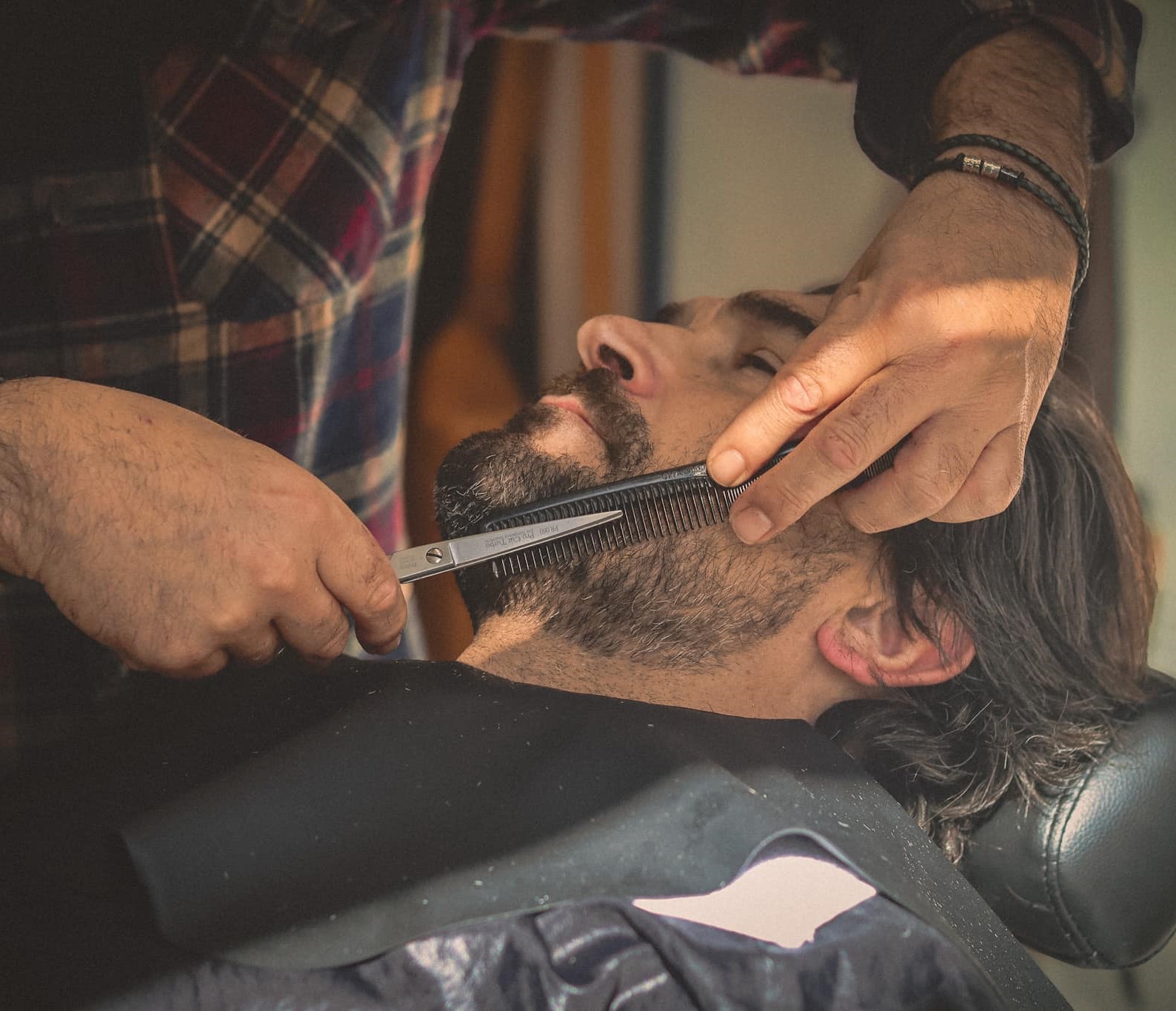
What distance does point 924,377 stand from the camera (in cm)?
104

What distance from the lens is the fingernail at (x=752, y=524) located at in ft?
3.65

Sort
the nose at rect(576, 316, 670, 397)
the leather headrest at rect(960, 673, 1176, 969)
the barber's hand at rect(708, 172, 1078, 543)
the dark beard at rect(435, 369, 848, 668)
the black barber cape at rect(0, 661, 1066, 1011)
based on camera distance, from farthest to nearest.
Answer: the nose at rect(576, 316, 670, 397) < the dark beard at rect(435, 369, 848, 668) < the leather headrest at rect(960, 673, 1176, 969) < the barber's hand at rect(708, 172, 1078, 543) < the black barber cape at rect(0, 661, 1066, 1011)

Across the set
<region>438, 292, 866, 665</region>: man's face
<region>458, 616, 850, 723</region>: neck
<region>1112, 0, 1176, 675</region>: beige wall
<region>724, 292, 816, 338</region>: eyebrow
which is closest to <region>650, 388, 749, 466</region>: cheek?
<region>438, 292, 866, 665</region>: man's face

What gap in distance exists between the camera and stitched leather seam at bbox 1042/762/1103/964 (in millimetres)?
1165

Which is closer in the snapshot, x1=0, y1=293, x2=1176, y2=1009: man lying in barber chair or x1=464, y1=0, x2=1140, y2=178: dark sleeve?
x1=0, y1=293, x2=1176, y2=1009: man lying in barber chair

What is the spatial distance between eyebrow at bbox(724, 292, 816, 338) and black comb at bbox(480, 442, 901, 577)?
0.26 metres

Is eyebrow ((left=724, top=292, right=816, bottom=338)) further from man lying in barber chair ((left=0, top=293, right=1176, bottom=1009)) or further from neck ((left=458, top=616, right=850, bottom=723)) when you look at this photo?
neck ((left=458, top=616, right=850, bottom=723))

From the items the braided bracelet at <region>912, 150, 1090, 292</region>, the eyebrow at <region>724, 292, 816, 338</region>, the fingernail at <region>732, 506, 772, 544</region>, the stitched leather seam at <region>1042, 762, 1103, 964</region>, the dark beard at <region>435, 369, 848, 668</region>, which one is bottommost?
the stitched leather seam at <region>1042, 762, 1103, 964</region>

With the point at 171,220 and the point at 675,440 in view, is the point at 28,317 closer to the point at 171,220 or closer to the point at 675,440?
the point at 171,220

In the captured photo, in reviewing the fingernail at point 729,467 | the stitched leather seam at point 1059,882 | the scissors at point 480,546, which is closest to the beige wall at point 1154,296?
the stitched leather seam at point 1059,882

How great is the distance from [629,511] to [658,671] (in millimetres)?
210

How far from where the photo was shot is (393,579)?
1.05m

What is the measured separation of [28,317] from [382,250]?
497 mm

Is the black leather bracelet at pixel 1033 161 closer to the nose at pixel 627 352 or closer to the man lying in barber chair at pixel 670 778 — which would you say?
the man lying in barber chair at pixel 670 778
